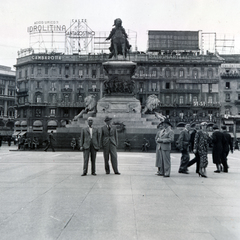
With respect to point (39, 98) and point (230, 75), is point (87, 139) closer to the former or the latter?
point (39, 98)

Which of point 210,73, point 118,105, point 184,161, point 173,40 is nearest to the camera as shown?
point 184,161

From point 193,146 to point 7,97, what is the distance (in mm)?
81698

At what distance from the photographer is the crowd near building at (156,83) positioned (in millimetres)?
71375

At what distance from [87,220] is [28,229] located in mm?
902

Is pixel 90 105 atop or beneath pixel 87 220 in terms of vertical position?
atop

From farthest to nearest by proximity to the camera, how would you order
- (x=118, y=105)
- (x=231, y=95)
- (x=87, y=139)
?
1. (x=231, y=95)
2. (x=118, y=105)
3. (x=87, y=139)

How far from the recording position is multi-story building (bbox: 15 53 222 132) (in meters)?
71.4

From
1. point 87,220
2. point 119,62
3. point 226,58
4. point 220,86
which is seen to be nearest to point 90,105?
point 119,62

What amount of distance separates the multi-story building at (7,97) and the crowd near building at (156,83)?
988cm

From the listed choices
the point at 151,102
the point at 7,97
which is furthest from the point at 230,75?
the point at 7,97

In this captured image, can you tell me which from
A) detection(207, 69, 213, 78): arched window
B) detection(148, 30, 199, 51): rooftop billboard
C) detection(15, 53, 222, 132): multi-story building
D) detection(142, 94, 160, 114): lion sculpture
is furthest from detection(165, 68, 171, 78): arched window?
detection(142, 94, 160, 114): lion sculpture

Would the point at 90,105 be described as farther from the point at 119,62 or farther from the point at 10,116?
the point at 10,116

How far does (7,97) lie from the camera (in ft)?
283

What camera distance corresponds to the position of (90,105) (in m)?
27.9
